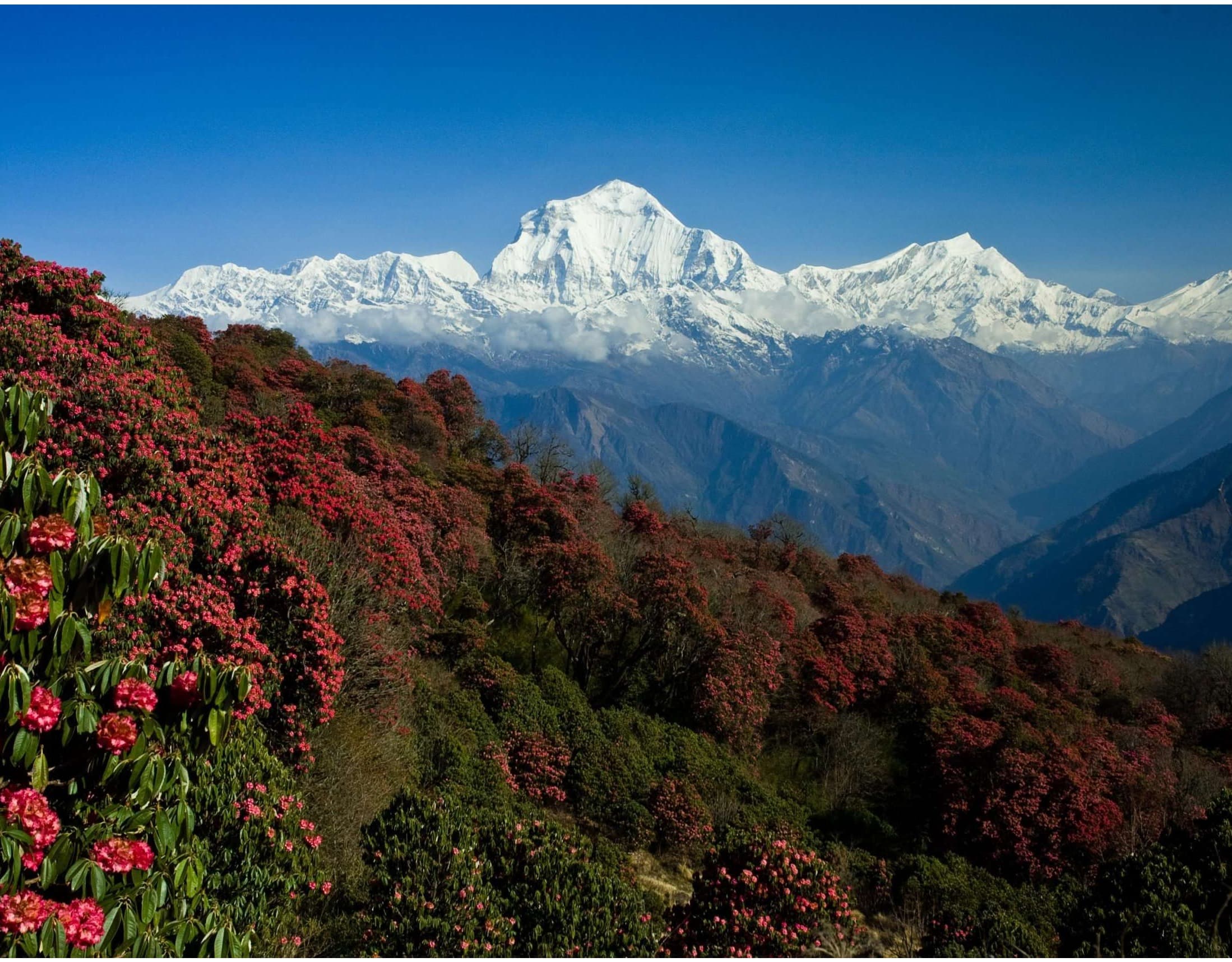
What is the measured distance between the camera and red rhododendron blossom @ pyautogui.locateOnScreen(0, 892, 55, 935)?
4816 millimetres

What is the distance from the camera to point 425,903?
10133 millimetres

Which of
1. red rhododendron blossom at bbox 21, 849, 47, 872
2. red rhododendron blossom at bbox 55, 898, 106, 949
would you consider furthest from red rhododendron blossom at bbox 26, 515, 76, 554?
red rhododendron blossom at bbox 55, 898, 106, 949

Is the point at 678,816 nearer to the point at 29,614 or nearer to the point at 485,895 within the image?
the point at 485,895

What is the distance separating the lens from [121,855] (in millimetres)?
5625

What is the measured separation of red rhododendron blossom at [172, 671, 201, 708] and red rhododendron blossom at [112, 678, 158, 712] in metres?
0.27

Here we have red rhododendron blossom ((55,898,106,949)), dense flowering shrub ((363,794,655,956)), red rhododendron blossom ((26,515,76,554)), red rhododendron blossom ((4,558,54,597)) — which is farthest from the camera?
dense flowering shrub ((363,794,655,956))

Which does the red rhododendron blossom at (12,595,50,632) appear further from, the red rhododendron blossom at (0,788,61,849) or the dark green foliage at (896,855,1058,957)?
the dark green foliage at (896,855,1058,957)

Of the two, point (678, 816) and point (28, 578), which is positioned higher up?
point (28, 578)

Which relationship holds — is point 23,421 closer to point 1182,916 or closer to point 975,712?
point 1182,916

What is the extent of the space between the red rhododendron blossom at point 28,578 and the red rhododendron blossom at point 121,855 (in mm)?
1974

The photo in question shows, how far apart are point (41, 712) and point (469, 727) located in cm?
1772

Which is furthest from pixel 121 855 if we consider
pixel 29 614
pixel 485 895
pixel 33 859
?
pixel 485 895

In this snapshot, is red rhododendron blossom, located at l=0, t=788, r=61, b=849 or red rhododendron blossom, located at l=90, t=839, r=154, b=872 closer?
red rhododendron blossom, located at l=0, t=788, r=61, b=849

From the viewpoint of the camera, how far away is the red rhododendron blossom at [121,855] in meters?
5.55
